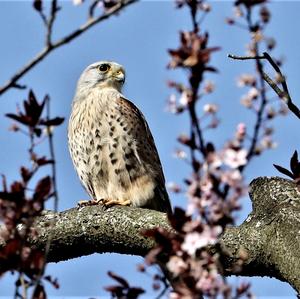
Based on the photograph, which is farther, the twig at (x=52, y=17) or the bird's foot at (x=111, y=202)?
the bird's foot at (x=111, y=202)

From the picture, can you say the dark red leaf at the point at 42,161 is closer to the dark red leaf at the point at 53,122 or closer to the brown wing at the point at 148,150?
the dark red leaf at the point at 53,122

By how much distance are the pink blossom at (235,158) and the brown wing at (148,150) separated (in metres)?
4.27

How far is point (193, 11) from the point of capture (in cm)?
191

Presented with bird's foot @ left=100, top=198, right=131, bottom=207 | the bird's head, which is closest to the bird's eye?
the bird's head

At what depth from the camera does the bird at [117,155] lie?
6070mm

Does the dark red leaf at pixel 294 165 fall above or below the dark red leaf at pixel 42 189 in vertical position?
above

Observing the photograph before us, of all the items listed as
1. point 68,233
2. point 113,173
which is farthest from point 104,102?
point 68,233

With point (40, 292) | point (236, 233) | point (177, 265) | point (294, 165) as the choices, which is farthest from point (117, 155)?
point (177, 265)

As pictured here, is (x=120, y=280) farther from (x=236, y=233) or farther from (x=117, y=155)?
(x=117, y=155)

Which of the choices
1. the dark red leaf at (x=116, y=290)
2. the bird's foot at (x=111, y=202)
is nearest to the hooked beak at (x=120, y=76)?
the bird's foot at (x=111, y=202)

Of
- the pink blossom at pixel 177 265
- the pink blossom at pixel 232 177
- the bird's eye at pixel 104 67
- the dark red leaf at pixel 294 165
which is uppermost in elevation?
→ the bird's eye at pixel 104 67

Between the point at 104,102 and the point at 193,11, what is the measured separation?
4.73m

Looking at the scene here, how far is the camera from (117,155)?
6.08 m

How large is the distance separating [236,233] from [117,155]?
2.30 metres
